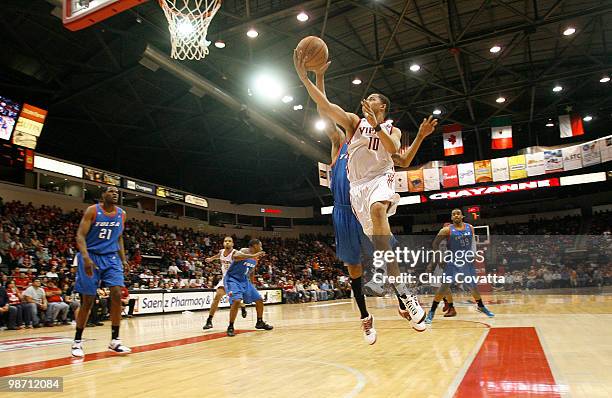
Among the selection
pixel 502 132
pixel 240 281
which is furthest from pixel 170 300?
pixel 502 132

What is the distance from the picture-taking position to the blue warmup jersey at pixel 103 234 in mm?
5586

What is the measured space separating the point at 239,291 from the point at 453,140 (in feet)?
58.8

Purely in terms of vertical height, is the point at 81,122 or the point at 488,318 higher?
the point at 81,122

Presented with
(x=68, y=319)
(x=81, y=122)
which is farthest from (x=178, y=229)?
(x=68, y=319)

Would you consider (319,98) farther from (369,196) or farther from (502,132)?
(502,132)

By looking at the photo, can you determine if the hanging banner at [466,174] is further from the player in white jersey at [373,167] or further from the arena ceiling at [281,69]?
the player in white jersey at [373,167]

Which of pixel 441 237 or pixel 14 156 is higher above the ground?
pixel 14 156

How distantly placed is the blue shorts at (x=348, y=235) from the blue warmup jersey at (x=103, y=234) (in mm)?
2968

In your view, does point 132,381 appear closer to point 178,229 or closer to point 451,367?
point 451,367

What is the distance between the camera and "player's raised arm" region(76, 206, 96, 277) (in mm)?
5238

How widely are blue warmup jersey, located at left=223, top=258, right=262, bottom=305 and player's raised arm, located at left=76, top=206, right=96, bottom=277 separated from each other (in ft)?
9.94

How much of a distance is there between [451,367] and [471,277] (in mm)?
4746

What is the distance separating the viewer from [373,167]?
4039mm

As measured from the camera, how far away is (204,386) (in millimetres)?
3479
